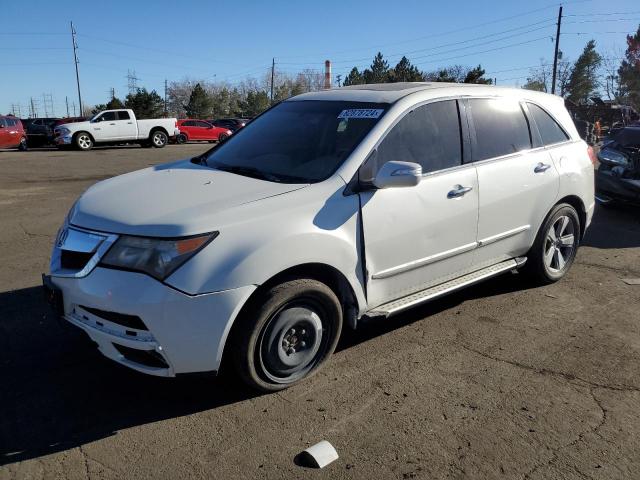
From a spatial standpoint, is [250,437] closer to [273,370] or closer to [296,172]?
[273,370]

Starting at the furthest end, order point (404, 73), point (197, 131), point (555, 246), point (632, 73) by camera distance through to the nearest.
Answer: point (404, 73)
point (632, 73)
point (197, 131)
point (555, 246)

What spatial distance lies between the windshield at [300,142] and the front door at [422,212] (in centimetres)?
23

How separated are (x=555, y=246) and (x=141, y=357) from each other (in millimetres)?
3910

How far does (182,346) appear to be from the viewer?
2795mm

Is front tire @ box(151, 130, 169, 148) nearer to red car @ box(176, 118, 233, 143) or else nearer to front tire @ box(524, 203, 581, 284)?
red car @ box(176, 118, 233, 143)

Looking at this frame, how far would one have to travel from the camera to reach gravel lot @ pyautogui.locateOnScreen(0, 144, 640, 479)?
8.75 ft

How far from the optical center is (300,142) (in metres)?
3.87

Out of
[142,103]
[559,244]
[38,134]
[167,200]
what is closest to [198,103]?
[142,103]

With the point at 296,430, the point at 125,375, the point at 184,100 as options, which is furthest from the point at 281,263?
the point at 184,100

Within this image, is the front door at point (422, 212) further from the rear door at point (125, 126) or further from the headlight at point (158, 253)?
the rear door at point (125, 126)

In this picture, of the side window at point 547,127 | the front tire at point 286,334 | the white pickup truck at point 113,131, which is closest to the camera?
the front tire at point 286,334

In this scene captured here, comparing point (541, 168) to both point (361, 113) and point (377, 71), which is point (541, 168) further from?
point (377, 71)

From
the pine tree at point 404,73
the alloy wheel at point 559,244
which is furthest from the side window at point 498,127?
the pine tree at point 404,73

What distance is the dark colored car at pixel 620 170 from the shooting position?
7.95 metres
